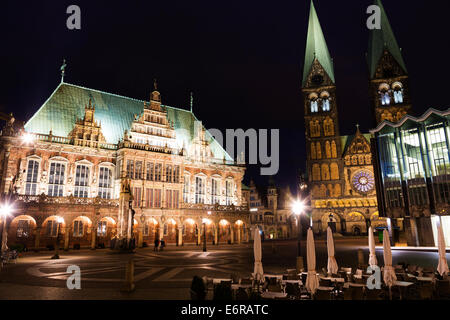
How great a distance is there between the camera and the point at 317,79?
265ft

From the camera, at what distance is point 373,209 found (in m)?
69.4

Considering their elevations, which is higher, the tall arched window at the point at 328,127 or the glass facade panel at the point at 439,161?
the tall arched window at the point at 328,127

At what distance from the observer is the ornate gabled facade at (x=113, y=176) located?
34.1 metres

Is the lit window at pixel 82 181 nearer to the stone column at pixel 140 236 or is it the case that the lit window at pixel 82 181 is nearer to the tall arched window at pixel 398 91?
the stone column at pixel 140 236

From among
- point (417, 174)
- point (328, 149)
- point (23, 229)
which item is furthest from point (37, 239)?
point (328, 149)

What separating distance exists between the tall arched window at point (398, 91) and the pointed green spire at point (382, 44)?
4.09 m

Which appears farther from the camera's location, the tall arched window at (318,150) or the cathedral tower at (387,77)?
the cathedral tower at (387,77)

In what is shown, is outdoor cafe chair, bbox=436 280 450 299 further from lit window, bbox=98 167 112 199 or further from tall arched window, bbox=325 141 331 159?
tall arched window, bbox=325 141 331 159

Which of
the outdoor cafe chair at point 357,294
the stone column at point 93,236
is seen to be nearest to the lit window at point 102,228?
the stone column at point 93,236

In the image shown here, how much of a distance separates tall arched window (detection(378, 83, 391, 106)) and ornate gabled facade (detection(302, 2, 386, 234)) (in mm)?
9678

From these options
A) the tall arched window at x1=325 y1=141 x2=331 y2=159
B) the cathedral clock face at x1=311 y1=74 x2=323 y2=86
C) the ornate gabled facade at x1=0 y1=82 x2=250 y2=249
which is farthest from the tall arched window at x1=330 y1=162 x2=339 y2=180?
the ornate gabled facade at x1=0 y1=82 x2=250 y2=249

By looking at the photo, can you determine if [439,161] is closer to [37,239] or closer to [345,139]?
[345,139]
